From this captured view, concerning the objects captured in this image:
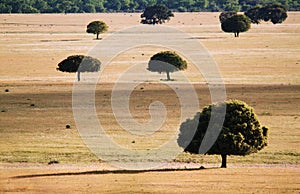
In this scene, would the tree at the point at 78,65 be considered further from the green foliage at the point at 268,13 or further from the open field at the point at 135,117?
the green foliage at the point at 268,13

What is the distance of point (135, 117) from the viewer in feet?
170

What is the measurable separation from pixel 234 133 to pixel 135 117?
2036 centimetres

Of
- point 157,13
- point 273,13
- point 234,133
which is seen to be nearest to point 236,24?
point 273,13

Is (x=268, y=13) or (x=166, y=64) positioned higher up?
(x=166, y=64)

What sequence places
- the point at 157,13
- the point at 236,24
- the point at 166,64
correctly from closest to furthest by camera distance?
the point at 166,64
the point at 236,24
the point at 157,13

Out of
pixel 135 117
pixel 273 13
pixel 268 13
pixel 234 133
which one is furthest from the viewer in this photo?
pixel 273 13

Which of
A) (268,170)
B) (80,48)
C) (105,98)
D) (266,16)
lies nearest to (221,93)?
(105,98)

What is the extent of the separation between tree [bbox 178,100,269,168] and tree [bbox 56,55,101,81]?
4313 centimetres

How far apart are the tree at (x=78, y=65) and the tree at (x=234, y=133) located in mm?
43132

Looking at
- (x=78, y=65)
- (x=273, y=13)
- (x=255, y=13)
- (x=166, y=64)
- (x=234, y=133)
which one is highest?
(x=234, y=133)

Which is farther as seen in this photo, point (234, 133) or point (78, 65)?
point (78, 65)

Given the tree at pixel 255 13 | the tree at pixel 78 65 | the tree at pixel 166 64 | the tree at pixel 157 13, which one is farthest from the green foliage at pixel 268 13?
the tree at pixel 78 65

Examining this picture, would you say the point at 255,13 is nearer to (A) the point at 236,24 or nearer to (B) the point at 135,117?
(A) the point at 236,24

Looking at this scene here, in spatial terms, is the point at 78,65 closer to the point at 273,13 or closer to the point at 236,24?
the point at 236,24
